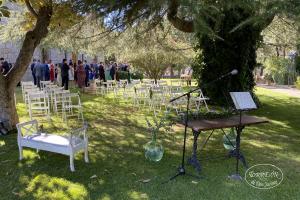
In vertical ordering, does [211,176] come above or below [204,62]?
below

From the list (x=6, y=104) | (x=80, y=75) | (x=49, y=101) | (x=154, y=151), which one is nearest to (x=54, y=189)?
(x=154, y=151)

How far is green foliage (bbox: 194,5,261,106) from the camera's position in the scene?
13.6m

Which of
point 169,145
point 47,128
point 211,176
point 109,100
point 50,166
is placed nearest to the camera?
point 211,176

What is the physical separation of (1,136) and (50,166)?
115 inches

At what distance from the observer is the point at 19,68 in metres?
9.67

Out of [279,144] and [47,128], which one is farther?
[47,128]

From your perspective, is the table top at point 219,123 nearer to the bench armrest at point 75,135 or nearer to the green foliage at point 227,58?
the bench armrest at point 75,135

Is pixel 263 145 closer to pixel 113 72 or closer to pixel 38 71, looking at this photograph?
pixel 38 71

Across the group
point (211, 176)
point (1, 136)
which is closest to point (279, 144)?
Answer: point (211, 176)

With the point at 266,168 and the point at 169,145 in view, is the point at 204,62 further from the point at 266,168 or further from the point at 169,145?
the point at 266,168

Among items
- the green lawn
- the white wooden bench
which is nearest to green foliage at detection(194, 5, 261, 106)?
the green lawn

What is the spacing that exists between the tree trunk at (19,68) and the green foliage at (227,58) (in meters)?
5.82

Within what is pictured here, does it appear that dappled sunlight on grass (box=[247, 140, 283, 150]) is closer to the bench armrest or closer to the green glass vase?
the green glass vase

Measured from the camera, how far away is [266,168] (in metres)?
6.72
